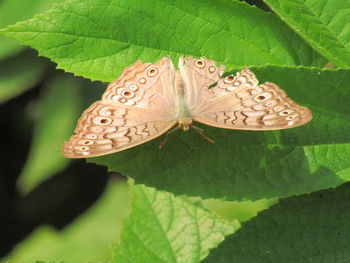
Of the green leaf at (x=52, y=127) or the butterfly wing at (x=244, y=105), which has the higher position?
the butterfly wing at (x=244, y=105)

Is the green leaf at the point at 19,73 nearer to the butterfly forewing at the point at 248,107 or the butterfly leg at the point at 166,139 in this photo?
the butterfly forewing at the point at 248,107

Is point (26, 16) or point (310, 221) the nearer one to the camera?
point (310, 221)

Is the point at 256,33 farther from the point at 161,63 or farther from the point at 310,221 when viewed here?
the point at 310,221

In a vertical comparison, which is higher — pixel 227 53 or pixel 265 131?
pixel 227 53

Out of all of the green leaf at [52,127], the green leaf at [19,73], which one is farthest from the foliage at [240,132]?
the green leaf at [19,73]

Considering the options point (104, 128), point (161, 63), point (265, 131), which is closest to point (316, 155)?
point (265, 131)

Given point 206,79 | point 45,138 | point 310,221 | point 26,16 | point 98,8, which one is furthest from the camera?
point 45,138

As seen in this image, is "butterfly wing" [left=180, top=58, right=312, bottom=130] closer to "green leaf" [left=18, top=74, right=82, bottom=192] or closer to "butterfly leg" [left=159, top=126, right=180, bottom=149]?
"butterfly leg" [left=159, top=126, right=180, bottom=149]
